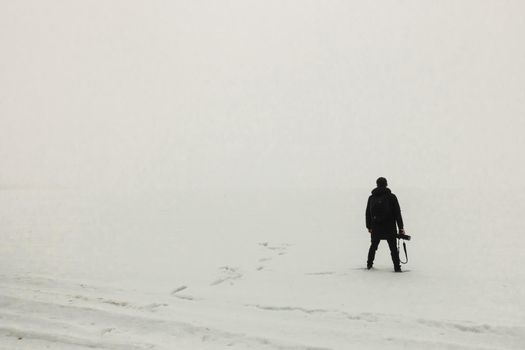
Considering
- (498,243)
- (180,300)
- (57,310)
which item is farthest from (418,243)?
(57,310)

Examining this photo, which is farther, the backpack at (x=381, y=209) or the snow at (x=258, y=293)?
the backpack at (x=381, y=209)

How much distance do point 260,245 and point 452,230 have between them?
8.04m

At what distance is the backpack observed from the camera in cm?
839

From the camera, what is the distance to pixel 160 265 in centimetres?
1019

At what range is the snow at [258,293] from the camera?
5188 mm

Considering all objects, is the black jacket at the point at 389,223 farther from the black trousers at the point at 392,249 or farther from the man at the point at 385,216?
the black trousers at the point at 392,249

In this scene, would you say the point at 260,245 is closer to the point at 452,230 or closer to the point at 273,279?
the point at 273,279

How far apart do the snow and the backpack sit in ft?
3.83

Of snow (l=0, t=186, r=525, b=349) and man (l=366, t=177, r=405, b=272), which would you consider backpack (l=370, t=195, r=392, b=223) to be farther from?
snow (l=0, t=186, r=525, b=349)

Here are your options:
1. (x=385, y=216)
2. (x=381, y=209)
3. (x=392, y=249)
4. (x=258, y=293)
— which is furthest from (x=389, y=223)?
(x=258, y=293)

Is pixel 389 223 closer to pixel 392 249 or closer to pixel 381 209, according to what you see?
pixel 381 209

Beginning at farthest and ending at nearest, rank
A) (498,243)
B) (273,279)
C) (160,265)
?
(498,243), (160,265), (273,279)

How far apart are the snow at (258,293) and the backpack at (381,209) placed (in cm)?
117

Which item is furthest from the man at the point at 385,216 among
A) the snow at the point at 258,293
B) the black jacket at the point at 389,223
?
the snow at the point at 258,293
